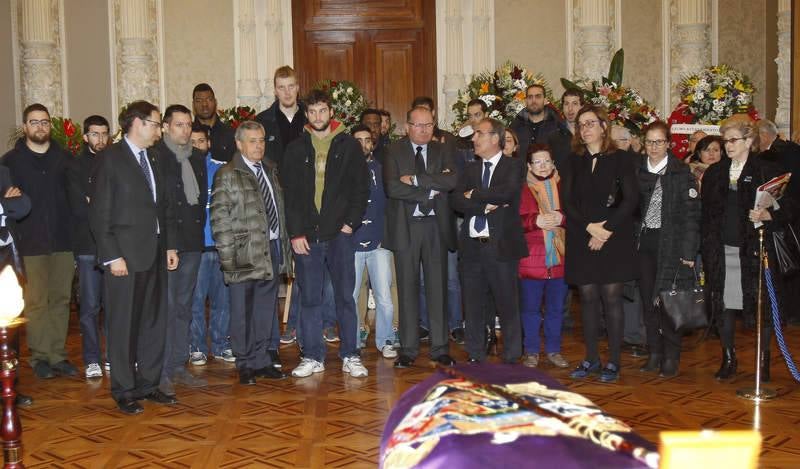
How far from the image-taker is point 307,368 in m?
5.94

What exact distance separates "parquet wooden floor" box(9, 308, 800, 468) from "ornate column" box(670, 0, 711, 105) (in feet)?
15.6

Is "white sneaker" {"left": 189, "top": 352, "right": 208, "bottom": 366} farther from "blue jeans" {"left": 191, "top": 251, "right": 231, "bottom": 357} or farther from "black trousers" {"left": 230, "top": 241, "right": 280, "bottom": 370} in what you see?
"black trousers" {"left": 230, "top": 241, "right": 280, "bottom": 370}

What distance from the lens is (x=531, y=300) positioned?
6223mm

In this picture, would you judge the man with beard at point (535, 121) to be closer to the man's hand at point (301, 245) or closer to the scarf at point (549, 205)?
the scarf at point (549, 205)

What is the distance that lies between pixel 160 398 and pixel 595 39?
6.73 meters

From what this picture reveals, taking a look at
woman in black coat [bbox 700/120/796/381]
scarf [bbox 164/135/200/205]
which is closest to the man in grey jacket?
scarf [bbox 164/135/200/205]

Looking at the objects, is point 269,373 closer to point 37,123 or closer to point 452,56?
point 37,123

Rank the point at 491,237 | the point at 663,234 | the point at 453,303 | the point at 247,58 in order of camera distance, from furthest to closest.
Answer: the point at 247,58 < the point at 453,303 < the point at 491,237 < the point at 663,234

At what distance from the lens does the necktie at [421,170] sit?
6039 mm

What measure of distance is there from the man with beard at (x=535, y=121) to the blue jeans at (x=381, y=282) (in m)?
1.61

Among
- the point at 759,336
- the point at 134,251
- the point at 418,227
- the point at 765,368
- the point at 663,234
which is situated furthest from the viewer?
the point at 418,227

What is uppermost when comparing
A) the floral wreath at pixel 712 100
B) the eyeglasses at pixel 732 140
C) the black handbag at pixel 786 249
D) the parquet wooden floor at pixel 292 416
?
the floral wreath at pixel 712 100

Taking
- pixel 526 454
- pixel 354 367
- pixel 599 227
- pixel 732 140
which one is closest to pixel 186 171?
pixel 354 367

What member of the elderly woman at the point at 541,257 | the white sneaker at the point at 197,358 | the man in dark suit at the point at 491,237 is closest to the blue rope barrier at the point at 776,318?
the elderly woman at the point at 541,257
